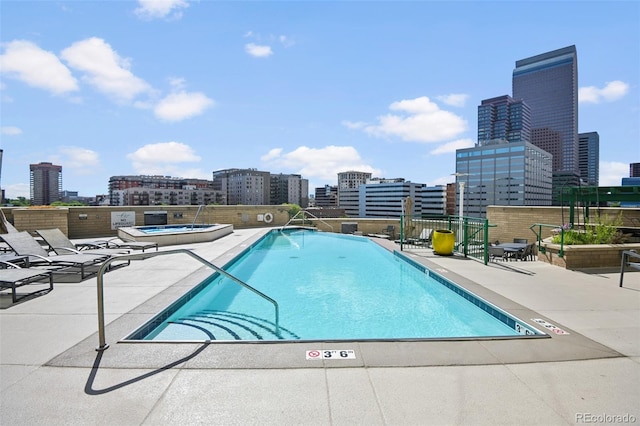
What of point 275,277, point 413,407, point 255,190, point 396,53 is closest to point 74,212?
point 275,277

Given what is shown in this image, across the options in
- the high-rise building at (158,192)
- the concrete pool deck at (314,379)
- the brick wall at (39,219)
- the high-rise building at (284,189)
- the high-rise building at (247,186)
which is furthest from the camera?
the high-rise building at (284,189)

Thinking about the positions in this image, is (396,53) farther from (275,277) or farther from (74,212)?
(74,212)

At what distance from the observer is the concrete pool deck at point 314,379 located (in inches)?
87.0

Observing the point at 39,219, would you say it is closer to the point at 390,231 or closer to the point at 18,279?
the point at 18,279

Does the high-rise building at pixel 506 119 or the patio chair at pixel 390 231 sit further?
the high-rise building at pixel 506 119

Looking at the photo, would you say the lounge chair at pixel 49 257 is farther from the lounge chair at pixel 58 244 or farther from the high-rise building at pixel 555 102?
the high-rise building at pixel 555 102

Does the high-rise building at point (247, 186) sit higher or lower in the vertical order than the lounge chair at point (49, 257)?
higher

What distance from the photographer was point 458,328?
4.63 metres

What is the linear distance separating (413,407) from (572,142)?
229 meters

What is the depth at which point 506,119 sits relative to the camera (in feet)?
572

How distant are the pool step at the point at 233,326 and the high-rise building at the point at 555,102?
8209 inches

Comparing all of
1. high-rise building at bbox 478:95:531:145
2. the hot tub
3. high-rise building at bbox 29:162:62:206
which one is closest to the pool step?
the hot tub

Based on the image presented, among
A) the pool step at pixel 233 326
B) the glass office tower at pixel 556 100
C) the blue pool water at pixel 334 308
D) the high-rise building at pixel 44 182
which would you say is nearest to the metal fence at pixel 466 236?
the blue pool water at pixel 334 308

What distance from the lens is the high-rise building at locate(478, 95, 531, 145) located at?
172125mm
